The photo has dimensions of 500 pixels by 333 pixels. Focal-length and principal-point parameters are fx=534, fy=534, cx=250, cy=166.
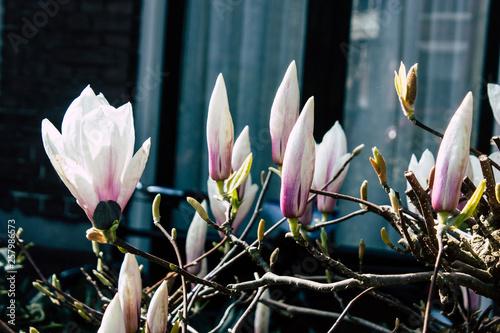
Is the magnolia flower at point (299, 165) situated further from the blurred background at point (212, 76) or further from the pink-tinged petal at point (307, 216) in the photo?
the blurred background at point (212, 76)

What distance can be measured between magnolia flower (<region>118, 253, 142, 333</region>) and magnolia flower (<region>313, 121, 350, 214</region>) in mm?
323

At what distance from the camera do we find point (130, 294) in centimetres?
59

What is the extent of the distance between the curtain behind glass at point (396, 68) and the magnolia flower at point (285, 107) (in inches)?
97.8

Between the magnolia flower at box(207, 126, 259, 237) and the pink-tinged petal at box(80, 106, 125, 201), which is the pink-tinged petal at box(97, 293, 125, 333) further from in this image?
the magnolia flower at box(207, 126, 259, 237)

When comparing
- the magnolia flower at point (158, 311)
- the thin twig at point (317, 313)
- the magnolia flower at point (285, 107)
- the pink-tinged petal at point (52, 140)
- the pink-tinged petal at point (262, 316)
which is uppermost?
the magnolia flower at point (285, 107)

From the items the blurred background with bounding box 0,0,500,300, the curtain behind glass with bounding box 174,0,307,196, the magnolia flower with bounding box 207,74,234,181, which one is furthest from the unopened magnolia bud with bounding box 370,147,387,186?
the curtain behind glass with bounding box 174,0,307,196

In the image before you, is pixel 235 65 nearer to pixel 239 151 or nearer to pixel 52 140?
pixel 239 151

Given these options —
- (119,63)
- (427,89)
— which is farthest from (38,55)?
(427,89)

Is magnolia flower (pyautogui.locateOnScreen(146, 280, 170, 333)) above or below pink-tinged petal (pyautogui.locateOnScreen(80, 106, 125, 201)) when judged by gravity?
below

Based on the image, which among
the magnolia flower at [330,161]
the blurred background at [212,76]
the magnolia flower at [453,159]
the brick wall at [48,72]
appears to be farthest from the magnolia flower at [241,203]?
the brick wall at [48,72]

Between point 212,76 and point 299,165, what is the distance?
2.88 meters

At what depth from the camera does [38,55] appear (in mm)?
3434

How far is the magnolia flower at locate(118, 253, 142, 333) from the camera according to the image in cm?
59

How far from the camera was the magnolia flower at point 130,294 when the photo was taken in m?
0.59
